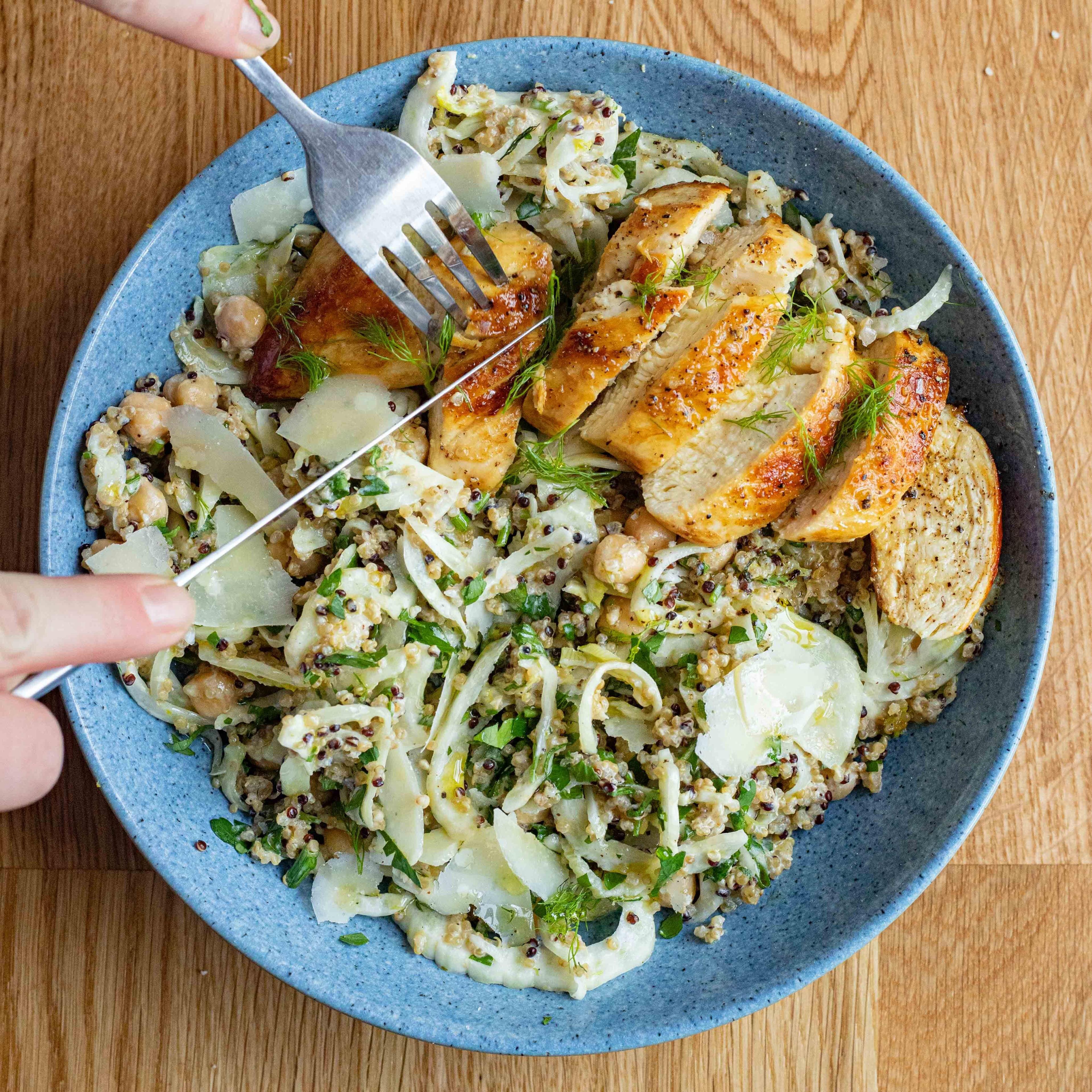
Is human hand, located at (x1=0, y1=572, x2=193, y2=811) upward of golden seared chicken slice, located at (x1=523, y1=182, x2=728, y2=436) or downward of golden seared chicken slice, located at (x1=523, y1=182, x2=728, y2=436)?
downward

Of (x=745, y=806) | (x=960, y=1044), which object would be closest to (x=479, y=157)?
(x=745, y=806)

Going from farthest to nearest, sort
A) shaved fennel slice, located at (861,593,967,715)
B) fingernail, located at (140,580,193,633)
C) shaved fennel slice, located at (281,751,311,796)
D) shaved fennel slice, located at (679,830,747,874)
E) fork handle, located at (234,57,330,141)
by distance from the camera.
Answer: shaved fennel slice, located at (861,593,967,715)
shaved fennel slice, located at (679,830,747,874)
shaved fennel slice, located at (281,751,311,796)
fork handle, located at (234,57,330,141)
fingernail, located at (140,580,193,633)

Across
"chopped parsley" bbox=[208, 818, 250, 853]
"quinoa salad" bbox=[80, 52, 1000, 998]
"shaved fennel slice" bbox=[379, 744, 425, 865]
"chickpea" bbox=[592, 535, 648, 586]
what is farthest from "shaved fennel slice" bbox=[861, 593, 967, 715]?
"chopped parsley" bbox=[208, 818, 250, 853]

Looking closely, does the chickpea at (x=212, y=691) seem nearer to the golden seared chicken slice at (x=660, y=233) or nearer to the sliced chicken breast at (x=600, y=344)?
the sliced chicken breast at (x=600, y=344)

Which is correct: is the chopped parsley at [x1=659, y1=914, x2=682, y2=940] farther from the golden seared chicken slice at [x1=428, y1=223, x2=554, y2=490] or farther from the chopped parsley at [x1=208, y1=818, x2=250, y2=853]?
the golden seared chicken slice at [x1=428, y1=223, x2=554, y2=490]

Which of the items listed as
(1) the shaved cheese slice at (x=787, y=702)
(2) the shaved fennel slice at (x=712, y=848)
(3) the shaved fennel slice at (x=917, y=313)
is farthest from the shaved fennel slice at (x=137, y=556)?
(3) the shaved fennel slice at (x=917, y=313)

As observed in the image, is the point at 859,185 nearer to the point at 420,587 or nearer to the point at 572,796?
the point at 420,587
